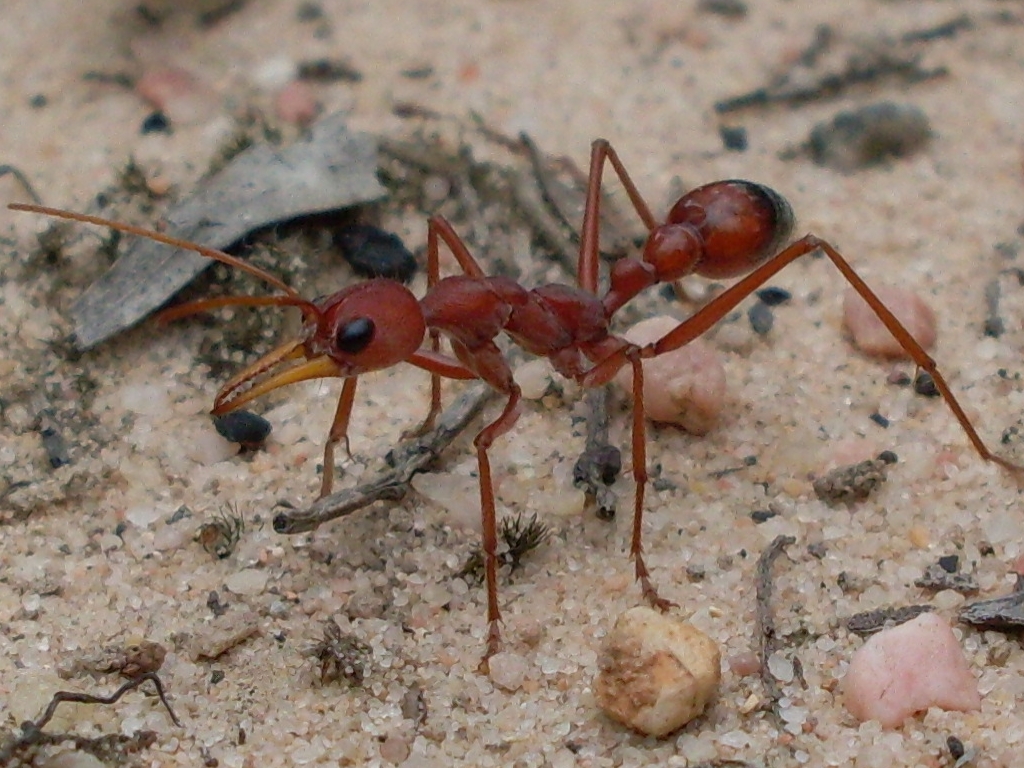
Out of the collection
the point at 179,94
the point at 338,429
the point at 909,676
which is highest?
the point at 179,94

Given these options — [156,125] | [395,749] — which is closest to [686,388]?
[395,749]

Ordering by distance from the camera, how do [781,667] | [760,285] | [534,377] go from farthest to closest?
[534,377] → [760,285] → [781,667]

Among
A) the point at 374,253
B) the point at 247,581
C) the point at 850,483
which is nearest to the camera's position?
the point at 247,581

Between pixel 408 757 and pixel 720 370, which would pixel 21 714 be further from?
pixel 720 370

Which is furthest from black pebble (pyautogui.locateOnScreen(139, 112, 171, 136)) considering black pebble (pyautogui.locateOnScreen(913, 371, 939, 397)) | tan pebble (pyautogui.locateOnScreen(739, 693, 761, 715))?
tan pebble (pyautogui.locateOnScreen(739, 693, 761, 715))

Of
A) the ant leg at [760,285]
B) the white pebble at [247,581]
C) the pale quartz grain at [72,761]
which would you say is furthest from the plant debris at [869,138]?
the pale quartz grain at [72,761]

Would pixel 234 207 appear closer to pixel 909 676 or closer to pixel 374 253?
pixel 374 253

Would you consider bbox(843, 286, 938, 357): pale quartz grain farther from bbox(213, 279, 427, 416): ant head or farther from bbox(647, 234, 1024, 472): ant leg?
bbox(213, 279, 427, 416): ant head
